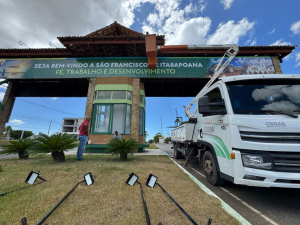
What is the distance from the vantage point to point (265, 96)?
9.37 ft

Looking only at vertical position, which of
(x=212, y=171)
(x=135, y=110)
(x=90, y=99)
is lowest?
(x=212, y=171)

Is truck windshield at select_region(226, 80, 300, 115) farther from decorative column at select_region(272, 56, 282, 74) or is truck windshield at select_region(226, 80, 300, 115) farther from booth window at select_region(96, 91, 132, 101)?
decorative column at select_region(272, 56, 282, 74)

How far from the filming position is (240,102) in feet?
9.40

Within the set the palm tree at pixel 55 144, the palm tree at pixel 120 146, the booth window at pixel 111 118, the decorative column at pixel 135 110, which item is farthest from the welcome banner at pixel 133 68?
the palm tree at pixel 55 144

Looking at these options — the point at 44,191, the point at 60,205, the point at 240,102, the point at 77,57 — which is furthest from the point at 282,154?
the point at 77,57

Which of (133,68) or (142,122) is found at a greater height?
(133,68)

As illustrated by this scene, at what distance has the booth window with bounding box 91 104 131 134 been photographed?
35.4 feet

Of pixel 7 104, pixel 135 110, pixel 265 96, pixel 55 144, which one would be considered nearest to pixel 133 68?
pixel 135 110

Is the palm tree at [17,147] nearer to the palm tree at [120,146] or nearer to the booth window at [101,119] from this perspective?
the palm tree at [120,146]

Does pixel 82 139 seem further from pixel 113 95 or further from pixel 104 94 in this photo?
pixel 104 94

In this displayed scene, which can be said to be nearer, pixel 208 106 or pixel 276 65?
pixel 208 106

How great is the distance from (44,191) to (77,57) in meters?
13.6

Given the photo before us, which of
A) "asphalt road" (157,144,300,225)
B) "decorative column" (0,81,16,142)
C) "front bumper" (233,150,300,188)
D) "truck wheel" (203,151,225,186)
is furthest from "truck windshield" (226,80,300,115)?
"decorative column" (0,81,16,142)

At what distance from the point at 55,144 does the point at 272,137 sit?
6694 mm
